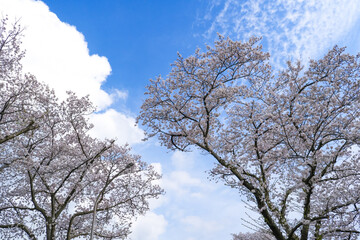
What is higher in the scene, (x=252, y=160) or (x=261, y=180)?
(x=252, y=160)

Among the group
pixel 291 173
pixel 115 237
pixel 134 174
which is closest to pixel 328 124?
pixel 291 173

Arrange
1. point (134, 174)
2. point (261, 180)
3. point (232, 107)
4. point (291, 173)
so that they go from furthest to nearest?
point (134, 174), point (232, 107), point (261, 180), point (291, 173)

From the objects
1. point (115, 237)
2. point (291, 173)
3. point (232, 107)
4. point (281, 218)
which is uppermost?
point (232, 107)

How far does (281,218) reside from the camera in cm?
1016

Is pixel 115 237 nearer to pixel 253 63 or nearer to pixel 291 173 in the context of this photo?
pixel 291 173

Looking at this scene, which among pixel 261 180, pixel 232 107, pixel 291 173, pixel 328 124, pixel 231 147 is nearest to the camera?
pixel 328 124

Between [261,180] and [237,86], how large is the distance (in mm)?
4684

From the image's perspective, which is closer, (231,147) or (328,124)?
(328,124)

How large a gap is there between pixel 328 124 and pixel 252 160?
3.56 meters

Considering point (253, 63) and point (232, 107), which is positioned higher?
point (253, 63)

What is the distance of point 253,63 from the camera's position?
13141 millimetres

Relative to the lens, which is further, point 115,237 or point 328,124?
point 115,237

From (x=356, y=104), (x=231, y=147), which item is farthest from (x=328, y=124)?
(x=231, y=147)

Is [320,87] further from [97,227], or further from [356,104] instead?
[97,227]
